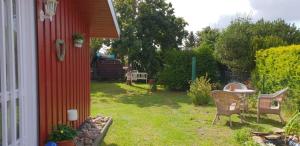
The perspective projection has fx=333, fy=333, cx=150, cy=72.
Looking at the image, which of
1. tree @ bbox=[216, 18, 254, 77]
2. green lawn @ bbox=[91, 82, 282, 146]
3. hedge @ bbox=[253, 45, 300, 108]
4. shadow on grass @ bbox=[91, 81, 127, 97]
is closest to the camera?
green lawn @ bbox=[91, 82, 282, 146]

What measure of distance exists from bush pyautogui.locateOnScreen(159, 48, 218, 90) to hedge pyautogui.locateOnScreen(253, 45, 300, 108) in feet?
12.8

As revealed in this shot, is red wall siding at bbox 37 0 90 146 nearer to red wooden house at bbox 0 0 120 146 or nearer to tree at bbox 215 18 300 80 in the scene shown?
red wooden house at bbox 0 0 120 146

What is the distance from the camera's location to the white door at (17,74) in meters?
3.28

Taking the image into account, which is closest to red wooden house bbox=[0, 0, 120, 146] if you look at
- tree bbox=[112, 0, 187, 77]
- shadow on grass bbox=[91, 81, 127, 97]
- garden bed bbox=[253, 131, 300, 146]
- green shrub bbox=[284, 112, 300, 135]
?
garden bed bbox=[253, 131, 300, 146]

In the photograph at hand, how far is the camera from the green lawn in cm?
703

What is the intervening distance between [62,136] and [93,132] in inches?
83.9

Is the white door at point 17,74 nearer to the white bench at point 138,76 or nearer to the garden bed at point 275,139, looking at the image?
the garden bed at point 275,139

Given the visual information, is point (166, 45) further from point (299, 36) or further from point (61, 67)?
point (61, 67)

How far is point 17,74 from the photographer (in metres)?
3.67

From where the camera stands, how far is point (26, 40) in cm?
393

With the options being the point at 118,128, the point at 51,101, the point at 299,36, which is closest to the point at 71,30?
the point at 51,101

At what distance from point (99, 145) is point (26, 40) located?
314 cm

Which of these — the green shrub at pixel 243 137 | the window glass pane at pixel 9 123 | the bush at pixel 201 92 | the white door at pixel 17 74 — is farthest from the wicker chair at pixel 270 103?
the window glass pane at pixel 9 123

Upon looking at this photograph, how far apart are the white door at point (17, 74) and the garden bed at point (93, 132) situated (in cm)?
185
